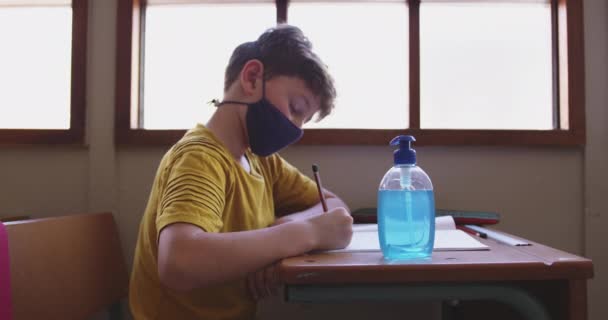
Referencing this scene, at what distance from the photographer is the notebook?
85 cm

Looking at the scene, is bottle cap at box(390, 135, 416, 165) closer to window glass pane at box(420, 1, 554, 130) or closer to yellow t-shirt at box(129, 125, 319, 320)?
yellow t-shirt at box(129, 125, 319, 320)

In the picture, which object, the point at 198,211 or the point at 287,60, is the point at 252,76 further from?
the point at 198,211

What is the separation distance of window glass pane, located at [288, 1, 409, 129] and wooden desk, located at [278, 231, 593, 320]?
3.67 ft

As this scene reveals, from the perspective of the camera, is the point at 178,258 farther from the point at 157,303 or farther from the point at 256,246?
the point at 157,303

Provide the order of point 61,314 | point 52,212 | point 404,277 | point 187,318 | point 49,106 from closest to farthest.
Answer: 1. point 404,277
2. point 187,318
3. point 61,314
4. point 52,212
5. point 49,106

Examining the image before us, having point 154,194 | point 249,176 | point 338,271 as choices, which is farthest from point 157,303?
point 338,271

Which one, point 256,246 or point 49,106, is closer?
point 256,246

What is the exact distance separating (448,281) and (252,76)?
686 mm

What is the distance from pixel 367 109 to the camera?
1.77m

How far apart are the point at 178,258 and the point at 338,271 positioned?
0.28 metres

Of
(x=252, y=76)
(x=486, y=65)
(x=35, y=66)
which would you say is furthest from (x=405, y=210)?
(x=35, y=66)

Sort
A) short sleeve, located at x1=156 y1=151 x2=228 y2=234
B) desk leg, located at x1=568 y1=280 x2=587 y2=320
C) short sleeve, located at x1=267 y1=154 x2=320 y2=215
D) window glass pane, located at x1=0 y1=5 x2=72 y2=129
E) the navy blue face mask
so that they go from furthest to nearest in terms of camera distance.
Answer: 1. window glass pane, located at x1=0 y1=5 x2=72 y2=129
2. short sleeve, located at x1=267 y1=154 x2=320 y2=215
3. the navy blue face mask
4. short sleeve, located at x1=156 y1=151 x2=228 y2=234
5. desk leg, located at x1=568 y1=280 x2=587 y2=320

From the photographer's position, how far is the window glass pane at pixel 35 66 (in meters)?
1.76

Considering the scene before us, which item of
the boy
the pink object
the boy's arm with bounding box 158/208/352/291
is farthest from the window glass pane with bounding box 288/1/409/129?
the pink object
